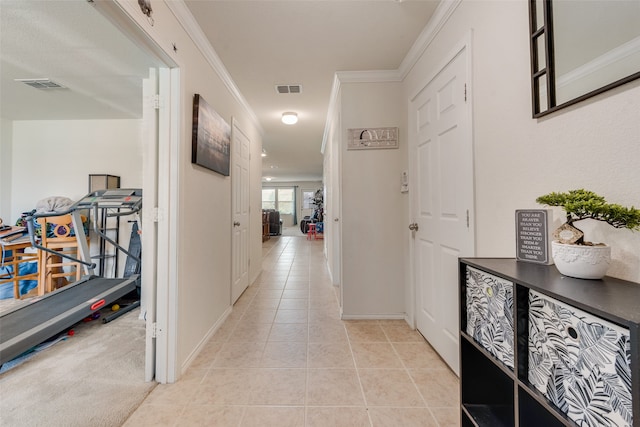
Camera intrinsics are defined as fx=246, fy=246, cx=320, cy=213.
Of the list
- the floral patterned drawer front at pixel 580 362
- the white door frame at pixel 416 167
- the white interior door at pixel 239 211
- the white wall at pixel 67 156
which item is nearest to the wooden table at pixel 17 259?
the white wall at pixel 67 156

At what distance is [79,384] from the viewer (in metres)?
1.53

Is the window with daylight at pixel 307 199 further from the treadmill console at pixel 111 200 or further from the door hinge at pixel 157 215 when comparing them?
the door hinge at pixel 157 215

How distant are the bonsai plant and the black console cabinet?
4cm

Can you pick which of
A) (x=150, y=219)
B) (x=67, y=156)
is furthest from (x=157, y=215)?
(x=67, y=156)

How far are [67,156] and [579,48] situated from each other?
491 cm

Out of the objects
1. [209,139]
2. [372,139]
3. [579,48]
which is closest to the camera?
[579,48]

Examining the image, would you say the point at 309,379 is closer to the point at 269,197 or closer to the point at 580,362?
the point at 580,362

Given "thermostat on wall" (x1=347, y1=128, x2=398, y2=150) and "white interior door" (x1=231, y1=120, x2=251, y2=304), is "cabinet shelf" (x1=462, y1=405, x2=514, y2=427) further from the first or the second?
"white interior door" (x1=231, y1=120, x2=251, y2=304)

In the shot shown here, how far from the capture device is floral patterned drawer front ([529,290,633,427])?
0.50 meters

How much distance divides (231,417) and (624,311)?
1.60m

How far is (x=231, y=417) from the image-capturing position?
4.24 ft

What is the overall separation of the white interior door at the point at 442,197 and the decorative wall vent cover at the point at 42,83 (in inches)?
138

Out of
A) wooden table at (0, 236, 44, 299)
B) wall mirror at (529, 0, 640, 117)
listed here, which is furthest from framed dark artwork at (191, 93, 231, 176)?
wooden table at (0, 236, 44, 299)

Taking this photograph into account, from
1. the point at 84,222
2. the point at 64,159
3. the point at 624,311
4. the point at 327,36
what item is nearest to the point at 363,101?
the point at 327,36
